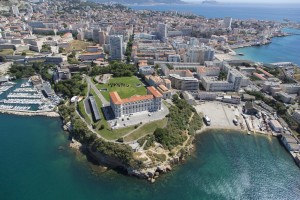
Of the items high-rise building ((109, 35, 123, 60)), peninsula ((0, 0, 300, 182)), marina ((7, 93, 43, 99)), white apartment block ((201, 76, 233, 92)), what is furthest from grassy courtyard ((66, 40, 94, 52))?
white apartment block ((201, 76, 233, 92))

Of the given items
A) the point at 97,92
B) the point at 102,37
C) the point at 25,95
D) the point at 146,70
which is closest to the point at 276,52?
the point at 146,70

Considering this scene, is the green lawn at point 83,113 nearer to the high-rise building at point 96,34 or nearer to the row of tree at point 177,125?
the row of tree at point 177,125

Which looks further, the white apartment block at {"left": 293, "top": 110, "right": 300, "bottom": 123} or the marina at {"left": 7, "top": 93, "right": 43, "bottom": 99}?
the marina at {"left": 7, "top": 93, "right": 43, "bottom": 99}

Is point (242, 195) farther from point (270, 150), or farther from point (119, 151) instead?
point (119, 151)

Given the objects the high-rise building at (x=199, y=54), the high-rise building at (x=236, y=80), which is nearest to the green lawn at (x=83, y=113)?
the high-rise building at (x=236, y=80)

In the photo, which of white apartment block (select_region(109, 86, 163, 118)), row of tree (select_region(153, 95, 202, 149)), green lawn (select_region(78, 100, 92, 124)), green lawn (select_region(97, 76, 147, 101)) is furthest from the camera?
green lawn (select_region(97, 76, 147, 101))

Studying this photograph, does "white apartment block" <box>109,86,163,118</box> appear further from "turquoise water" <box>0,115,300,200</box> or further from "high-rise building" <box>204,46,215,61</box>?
"high-rise building" <box>204,46,215,61</box>
